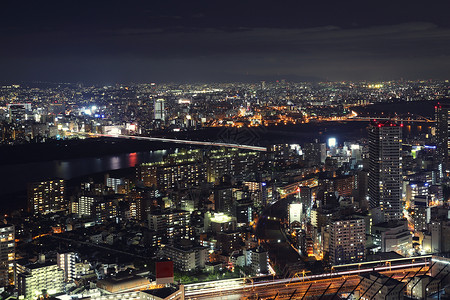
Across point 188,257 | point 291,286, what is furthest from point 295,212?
point 291,286

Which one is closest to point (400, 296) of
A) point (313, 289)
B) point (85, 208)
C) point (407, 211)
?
point (313, 289)

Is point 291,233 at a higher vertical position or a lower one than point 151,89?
lower

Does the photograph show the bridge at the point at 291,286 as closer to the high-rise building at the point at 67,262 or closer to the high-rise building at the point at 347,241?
the high-rise building at the point at 347,241

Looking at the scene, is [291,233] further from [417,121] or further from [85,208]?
[417,121]

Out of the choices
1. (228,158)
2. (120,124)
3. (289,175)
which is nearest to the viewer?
(289,175)

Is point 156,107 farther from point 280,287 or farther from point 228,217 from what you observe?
point 280,287

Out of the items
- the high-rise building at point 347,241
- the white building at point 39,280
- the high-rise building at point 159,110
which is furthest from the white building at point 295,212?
the high-rise building at point 159,110
